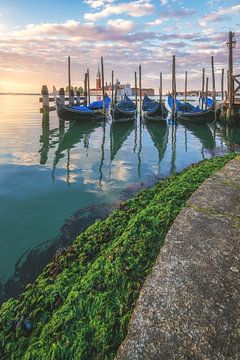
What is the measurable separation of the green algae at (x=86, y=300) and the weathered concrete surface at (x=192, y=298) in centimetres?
20

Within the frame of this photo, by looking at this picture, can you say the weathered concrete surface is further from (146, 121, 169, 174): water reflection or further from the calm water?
(146, 121, 169, 174): water reflection

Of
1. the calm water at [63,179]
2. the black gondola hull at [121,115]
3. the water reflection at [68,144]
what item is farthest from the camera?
the black gondola hull at [121,115]

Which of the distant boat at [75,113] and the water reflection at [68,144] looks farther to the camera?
the distant boat at [75,113]

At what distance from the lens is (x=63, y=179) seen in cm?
770

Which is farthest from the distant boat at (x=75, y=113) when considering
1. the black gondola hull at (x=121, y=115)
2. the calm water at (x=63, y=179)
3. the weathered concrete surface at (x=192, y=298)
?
the weathered concrete surface at (x=192, y=298)

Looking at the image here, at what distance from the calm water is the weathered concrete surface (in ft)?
6.91

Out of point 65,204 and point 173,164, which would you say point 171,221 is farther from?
point 173,164

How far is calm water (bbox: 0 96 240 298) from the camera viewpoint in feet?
14.3

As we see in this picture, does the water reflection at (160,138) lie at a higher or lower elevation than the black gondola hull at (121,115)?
lower

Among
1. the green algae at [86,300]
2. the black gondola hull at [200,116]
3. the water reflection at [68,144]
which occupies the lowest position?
the green algae at [86,300]

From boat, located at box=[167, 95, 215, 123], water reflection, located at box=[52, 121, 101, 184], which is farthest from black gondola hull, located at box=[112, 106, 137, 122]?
water reflection, located at box=[52, 121, 101, 184]

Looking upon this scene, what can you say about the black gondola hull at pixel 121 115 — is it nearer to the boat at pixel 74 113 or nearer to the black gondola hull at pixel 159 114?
the boat at pixel 74 113

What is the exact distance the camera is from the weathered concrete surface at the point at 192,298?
1643 millimetres

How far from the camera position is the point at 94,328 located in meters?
2.03
